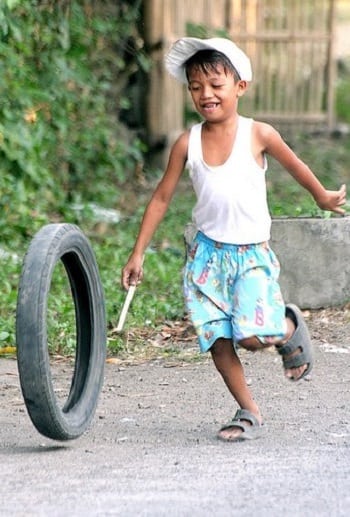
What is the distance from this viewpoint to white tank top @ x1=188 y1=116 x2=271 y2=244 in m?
5.10

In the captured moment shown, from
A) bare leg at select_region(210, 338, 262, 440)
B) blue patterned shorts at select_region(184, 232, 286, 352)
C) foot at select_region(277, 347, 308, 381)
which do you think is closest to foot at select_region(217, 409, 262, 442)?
bare leg at select_region(210, 338, 262, 440)

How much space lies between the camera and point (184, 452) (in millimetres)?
4953

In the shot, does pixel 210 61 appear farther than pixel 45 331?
Yes

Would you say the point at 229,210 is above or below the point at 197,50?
below

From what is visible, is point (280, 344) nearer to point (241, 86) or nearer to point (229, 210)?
point (229, 210)

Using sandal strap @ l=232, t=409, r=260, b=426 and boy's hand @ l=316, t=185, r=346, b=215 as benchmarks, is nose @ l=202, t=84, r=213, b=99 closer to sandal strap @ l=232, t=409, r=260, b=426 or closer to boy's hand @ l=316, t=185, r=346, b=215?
boy's hand @ l=316, t=185, r=346, b=215

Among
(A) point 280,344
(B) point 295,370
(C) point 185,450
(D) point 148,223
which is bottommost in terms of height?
(C) point 185,450

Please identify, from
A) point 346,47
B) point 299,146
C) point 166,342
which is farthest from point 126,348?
point 346,47

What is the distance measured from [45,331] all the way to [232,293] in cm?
76

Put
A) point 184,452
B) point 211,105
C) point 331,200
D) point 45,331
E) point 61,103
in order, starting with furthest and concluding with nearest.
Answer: point 61,103 < point 331,200 < point 211,105 < point 184,452 < point 45,331

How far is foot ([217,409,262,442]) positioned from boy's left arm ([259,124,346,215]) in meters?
0.87

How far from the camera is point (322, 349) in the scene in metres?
6.86

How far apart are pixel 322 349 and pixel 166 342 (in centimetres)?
86

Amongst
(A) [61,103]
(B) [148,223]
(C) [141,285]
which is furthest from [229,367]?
(A) [61,103]
